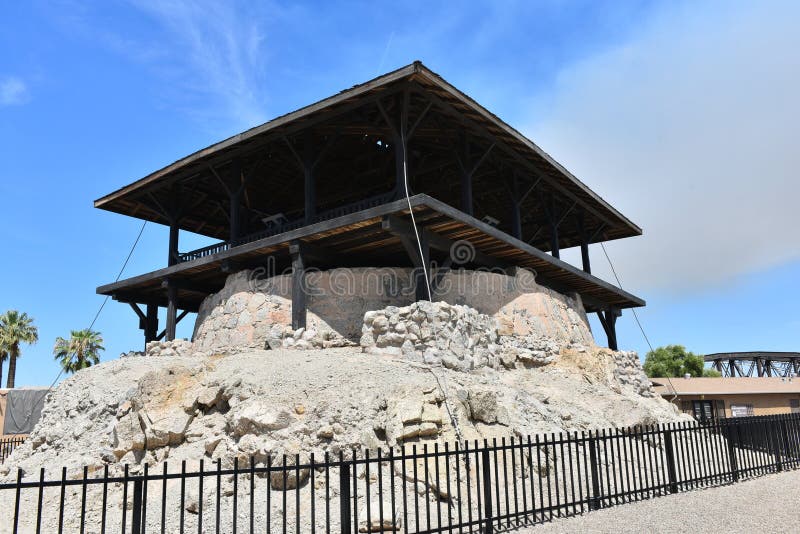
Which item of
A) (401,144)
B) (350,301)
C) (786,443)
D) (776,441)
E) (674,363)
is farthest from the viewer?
(674,363)

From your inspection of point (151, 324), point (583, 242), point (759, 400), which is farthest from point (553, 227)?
point (759, 400)

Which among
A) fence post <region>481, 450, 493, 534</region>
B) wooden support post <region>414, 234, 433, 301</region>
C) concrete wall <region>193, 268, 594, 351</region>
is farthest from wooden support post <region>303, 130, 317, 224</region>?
fence post <region>481, 450, 493, 534</region>

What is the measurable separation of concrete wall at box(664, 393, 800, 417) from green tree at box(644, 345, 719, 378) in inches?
531

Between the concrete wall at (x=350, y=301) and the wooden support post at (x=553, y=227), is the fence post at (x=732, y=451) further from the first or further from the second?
the wooden support post at (x=553, y=227)

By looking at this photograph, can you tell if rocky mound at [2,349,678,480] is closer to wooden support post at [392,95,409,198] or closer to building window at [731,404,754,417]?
wooden support post at [392,95,409,198]

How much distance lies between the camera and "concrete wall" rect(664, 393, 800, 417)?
3712 centimetres

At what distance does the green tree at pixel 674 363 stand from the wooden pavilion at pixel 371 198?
91.9ft

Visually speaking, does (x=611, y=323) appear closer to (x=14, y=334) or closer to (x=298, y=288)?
(x=298, y=288)

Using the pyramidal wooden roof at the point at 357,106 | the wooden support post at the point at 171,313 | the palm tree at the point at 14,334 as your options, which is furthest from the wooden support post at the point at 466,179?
the palm tree at the point at 14,334

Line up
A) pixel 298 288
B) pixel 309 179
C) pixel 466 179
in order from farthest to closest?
pixel 309 179
pixel 466 179
pixel 298 288

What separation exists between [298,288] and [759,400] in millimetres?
33476

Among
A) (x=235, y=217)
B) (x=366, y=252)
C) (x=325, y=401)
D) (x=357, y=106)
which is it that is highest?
(x=357, y=106)

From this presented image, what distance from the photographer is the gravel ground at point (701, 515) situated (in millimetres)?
8273

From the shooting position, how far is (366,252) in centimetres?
1895
